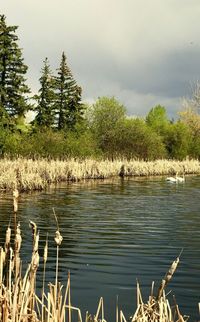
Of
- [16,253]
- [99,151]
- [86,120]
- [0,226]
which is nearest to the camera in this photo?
[16,253]

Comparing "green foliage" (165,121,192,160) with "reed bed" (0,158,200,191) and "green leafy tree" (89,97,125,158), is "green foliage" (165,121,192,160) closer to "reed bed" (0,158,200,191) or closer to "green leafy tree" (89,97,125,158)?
"green leafy tree" (89,97,125,158)

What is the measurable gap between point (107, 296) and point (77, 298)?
53 centimetres

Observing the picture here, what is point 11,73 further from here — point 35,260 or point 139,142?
point 35,260

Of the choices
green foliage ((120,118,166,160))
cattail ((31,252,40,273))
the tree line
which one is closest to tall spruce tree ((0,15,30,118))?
the tree line

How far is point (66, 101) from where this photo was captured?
65.3 meters

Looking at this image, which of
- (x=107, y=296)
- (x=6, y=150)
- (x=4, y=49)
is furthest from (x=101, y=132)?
(x=107, y=296)

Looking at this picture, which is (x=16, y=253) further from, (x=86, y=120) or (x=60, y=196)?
(x=86, y=120)

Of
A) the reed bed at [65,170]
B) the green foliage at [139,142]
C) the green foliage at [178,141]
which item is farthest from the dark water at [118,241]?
the green foliage at [178,141]

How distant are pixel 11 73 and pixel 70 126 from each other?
57.6 feet

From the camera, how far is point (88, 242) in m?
12.5

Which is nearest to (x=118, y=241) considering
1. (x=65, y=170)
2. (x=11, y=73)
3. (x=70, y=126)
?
(x=65, y=170)

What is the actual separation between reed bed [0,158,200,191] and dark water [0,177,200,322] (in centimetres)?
171

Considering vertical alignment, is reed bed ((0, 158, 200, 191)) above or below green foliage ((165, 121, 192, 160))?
below

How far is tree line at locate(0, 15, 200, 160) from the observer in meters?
43.4
